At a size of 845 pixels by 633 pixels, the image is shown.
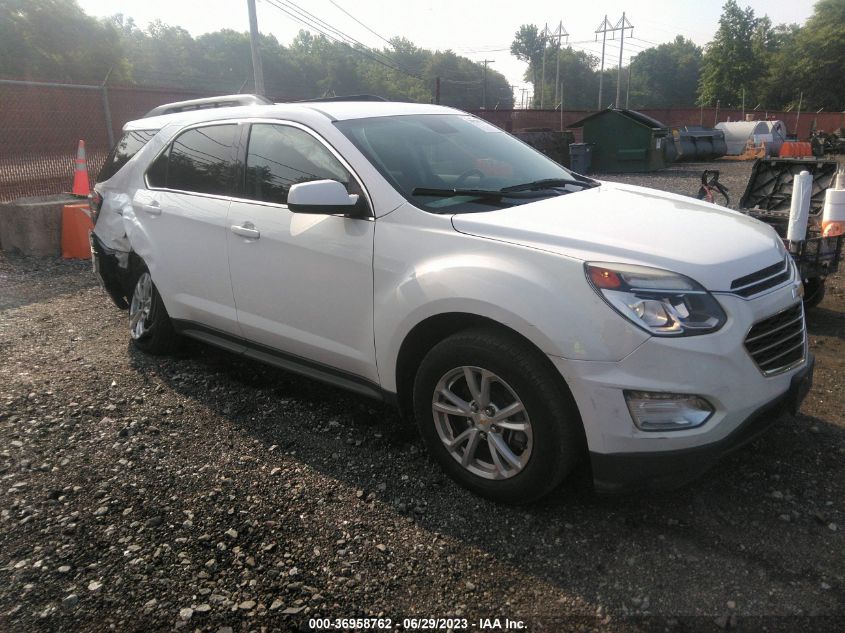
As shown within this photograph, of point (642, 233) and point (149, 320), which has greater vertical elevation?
point (642, 233)

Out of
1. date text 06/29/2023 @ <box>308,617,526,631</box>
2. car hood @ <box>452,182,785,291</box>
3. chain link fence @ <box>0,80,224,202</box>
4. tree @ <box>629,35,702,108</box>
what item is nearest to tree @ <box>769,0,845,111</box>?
tree @ <box>629,35,702,108</box>

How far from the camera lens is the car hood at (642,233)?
2.64 metres

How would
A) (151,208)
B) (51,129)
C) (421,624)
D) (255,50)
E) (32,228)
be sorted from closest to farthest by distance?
1. (421,624)
2. (151,208)
3. (32,228)
4. (51,129)
5. (255,50)

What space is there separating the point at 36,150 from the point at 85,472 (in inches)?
355

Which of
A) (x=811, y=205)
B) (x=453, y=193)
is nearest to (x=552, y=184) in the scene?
(x=453, y=193)

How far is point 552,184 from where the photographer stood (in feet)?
12.2

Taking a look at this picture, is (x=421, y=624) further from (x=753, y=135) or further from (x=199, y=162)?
(x=753, y=135)

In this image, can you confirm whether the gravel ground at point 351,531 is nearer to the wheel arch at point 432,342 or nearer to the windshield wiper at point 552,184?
the wheel arch at point 432,342

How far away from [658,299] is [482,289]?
0.69 metres

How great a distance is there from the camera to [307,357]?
3.70 m

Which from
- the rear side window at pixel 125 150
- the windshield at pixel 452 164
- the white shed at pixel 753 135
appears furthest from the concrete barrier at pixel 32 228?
the white shed at pixel 753 135

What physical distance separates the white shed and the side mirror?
31.3 meters

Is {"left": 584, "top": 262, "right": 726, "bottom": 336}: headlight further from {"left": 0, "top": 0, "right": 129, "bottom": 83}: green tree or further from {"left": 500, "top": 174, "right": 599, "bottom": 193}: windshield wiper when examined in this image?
{"left": 0, "top": 0, "right": 129, "bottom": 83}: green tree

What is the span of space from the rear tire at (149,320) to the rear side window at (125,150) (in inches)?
34.4
